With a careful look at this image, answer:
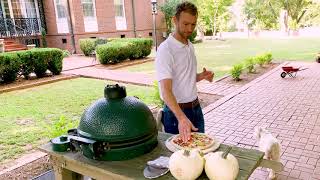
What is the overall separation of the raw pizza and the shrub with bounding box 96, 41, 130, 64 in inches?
504

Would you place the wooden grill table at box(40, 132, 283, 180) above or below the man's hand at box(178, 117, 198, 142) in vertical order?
below

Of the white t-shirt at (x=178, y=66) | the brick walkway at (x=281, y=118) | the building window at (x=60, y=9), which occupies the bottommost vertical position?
the brick walkway at (x=281, y=118)

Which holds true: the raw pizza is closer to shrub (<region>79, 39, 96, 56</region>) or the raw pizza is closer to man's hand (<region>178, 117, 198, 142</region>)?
man's hand (<region>178, 117, 198, 142</region>)

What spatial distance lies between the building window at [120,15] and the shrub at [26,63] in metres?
13.5

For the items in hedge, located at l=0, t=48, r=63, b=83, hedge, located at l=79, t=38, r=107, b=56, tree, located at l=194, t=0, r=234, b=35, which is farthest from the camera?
tree, located at l=194, t=0, r=234, b=35

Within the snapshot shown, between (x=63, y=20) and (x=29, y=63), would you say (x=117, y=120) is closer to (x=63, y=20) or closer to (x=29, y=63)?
(x=29, y=63)

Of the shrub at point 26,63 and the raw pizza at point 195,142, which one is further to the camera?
the shrub at point 26,63

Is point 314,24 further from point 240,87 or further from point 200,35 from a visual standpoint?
point 240,87

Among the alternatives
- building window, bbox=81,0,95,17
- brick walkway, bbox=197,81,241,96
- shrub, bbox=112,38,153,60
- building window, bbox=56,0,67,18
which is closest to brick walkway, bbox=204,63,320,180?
brick walkway, bbox=197,81,241,96

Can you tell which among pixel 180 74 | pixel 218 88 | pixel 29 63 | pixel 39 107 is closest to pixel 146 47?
pixel 29 63

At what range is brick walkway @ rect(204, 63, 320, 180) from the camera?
4.19m

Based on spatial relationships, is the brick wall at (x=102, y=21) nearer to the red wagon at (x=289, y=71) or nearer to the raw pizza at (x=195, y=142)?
the red wagon at (x=289, y=71)

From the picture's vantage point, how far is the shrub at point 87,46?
18.8m

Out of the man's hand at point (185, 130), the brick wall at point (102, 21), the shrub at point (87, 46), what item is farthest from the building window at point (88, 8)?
the man's hand at point (185, 130)
